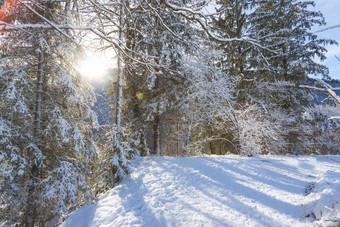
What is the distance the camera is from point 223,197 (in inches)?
133

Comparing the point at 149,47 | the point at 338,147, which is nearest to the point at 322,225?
the point at 149,47

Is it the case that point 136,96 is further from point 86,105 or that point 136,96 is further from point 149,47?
point 86,105

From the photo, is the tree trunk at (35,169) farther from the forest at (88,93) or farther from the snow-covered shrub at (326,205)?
the snow-covered shrub at (326,205)

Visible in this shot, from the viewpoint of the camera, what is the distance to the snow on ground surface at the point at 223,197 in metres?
2.58

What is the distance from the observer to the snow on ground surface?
258 cm

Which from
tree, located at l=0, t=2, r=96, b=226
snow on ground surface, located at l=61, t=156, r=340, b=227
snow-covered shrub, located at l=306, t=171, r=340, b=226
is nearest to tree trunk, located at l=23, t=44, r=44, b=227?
tree, located at l=0, t=2, r=96, b=226

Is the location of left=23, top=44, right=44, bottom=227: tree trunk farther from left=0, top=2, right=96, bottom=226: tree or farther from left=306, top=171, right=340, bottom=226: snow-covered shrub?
left=306, top=171, right=340, bottom=226: snow-covered shrub

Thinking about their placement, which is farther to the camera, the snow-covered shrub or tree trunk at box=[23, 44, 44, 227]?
tree trunk at box=[23, 44, 44, 227]

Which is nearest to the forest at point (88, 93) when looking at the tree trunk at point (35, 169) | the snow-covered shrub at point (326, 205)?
the tree trunk at point (35, 169)

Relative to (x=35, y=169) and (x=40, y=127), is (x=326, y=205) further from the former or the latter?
(x=40, y=127)

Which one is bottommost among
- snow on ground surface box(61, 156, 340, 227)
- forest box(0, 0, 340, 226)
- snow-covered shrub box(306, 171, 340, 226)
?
snow on ground surface box(61, 156, 340, 227)

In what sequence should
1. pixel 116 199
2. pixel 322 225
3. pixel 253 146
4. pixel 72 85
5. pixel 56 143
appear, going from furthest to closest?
pixel 253 146
pixel 72 85
pixel 56 143
pixel 116 199
pixel 322 225

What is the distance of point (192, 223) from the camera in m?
2.68

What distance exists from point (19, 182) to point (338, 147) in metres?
17.4
